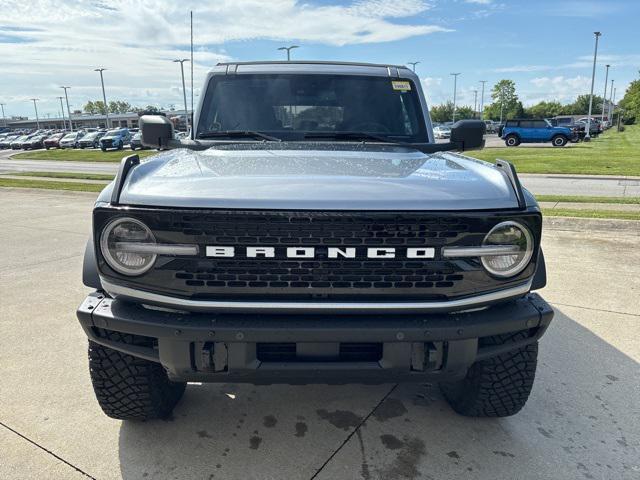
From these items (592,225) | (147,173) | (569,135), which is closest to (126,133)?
(569,135)

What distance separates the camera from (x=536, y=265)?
7.16ft

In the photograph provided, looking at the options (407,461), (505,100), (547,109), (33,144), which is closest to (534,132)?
(407,461)

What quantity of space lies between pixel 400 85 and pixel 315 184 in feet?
6.45

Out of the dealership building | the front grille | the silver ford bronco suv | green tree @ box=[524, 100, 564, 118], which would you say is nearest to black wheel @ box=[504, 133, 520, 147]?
the silver ford bronco suv

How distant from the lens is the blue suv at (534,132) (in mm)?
30031

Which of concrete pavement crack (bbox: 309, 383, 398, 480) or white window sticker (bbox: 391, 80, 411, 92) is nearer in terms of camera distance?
concrete pavement crack (bbox: 309, 383, 398, 480)

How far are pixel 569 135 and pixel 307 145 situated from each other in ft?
103

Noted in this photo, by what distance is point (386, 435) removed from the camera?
262cm

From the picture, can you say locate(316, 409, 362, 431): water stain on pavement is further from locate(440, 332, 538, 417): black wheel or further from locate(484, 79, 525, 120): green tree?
locate(484, 79, 525, 120): green tree

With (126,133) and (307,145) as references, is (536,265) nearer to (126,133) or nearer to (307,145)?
(307,145)

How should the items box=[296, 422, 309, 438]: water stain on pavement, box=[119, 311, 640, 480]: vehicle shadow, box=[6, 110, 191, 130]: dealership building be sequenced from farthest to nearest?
1. box=[6, 110, 191, 130]: dealership building
2. box=[296, 422, 309, 438]: water stain on pavement
3. box=[119, 311, 640, 480]: vehicle shadow

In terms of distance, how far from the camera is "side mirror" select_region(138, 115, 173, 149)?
3.47 m

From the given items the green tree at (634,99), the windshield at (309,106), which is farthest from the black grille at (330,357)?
the green tree at (634,99)

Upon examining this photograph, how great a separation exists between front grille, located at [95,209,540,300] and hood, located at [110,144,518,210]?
0.15 feet
